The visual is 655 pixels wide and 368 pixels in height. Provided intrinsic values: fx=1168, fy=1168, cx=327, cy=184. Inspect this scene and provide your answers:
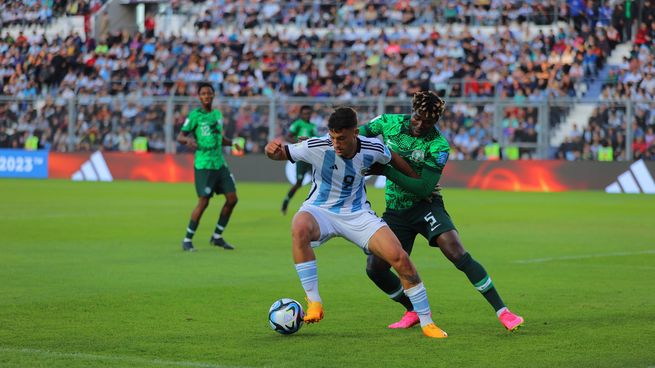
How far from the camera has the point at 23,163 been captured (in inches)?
1510

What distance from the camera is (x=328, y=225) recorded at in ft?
28.9

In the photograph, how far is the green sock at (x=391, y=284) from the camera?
928cm

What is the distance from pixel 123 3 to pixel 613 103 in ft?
76.6

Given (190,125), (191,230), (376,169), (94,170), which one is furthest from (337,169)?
(94,170)

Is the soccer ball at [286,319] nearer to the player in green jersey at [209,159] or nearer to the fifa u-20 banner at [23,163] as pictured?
the player in green jersey at [209,159]

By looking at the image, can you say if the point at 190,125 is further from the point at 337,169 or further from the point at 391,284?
the point at 337,169

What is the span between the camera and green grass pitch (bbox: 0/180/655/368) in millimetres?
7949

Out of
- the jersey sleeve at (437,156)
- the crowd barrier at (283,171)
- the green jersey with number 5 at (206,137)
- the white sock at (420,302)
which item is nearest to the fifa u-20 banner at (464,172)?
the crowd barrier at (283,171)

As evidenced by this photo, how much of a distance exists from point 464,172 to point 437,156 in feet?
80.2

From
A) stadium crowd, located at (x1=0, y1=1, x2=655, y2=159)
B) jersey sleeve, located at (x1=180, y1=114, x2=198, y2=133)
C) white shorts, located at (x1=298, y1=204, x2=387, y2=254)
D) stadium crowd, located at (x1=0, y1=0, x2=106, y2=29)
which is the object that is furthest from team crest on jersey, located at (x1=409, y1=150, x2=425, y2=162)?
stadium crowd, located at (x1=0, y1=0, x2=106, y2=29)

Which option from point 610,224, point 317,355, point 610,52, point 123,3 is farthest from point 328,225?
point 123,3

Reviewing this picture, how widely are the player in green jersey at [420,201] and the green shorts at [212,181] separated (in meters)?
7.03

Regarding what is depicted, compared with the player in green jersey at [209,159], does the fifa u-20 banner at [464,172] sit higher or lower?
lower

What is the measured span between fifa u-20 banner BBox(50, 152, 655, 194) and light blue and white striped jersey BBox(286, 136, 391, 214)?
928 inches
